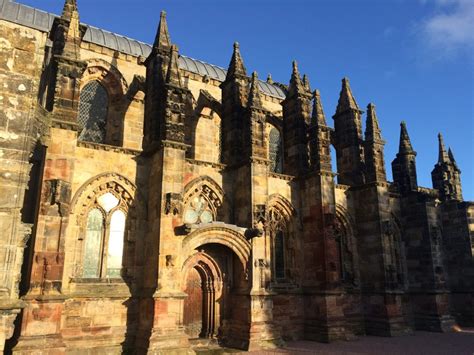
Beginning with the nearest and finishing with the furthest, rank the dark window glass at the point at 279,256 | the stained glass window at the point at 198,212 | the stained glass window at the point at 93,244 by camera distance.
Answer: the stained glass window at the point at 93,244
the stained glass window at the point at 198,212
the dark window glass at the point at 279,256

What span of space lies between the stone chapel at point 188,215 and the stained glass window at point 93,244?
47 mm

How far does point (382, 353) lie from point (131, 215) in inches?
395

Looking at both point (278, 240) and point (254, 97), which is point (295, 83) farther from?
point (278, 240)

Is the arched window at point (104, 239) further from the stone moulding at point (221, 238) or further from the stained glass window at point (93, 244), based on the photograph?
the stone moulding at point (221, 238)

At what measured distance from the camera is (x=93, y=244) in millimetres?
14352

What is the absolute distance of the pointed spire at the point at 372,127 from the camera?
890 inches

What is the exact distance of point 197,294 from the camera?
54.5ft

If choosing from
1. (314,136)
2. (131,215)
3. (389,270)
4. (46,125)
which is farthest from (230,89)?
(389,270)

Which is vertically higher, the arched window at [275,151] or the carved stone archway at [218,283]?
the arched window at [275,151]

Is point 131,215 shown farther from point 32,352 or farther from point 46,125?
point 32,352

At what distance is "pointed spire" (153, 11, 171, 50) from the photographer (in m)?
17.8

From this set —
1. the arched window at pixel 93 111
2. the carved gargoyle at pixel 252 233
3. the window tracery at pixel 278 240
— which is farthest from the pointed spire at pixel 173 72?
the window tracery at pixel 278 240

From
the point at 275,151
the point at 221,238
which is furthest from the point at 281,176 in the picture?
the point at 275,151

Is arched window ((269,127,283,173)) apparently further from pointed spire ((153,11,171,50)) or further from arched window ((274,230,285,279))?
pointed spire ((153,11,171,50))
